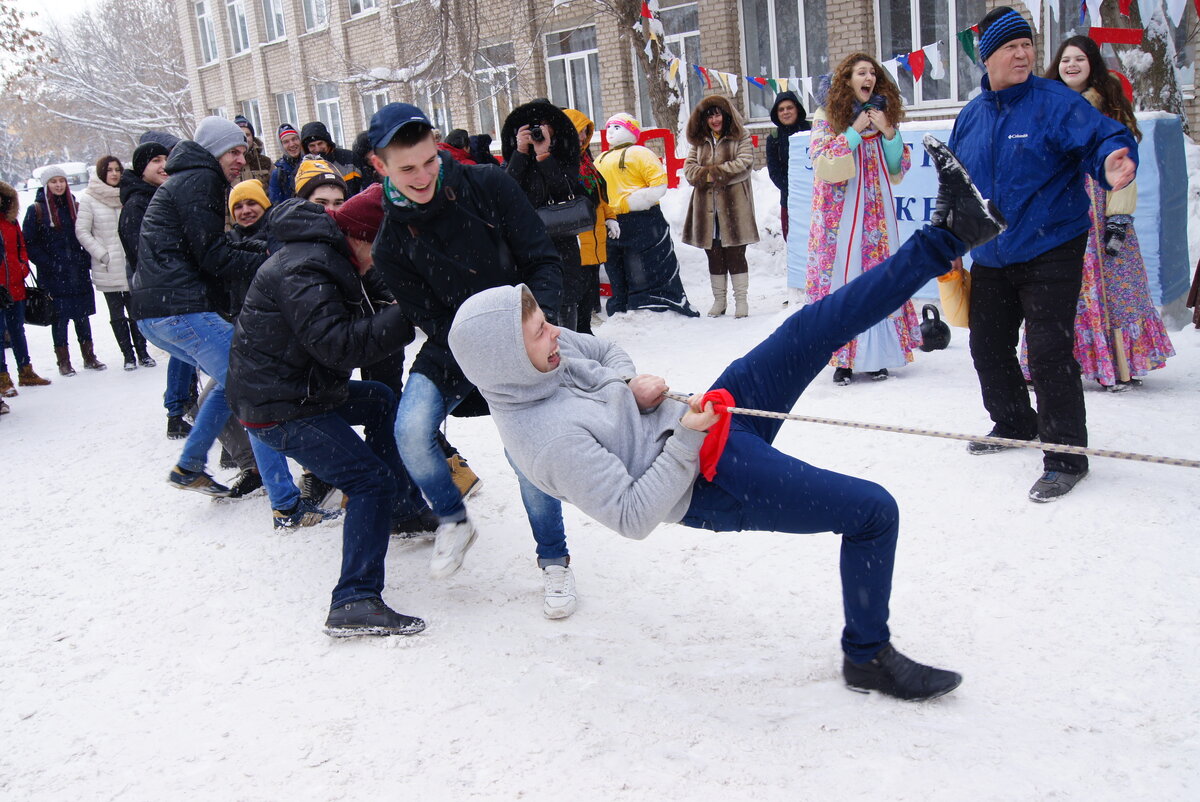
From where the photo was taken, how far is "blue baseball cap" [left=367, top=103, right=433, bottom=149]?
3305mm

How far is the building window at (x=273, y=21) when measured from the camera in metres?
26.2

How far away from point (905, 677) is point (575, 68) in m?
17.2

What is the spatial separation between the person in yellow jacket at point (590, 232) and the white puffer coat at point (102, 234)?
15.2ft

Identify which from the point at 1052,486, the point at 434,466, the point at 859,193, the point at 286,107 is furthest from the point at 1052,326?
the point at 286,107

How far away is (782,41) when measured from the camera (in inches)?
590

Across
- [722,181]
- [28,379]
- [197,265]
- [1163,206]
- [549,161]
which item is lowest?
[28,379]

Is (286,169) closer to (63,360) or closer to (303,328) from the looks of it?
(63,360)

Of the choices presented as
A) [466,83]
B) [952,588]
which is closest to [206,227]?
[952,588]

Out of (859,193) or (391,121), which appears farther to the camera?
(859,193)

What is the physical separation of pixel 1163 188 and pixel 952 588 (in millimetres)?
4282

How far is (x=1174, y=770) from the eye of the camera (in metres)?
2.38

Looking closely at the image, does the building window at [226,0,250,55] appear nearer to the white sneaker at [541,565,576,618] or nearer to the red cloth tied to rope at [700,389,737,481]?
the white sneaker at [541,565,576,618]

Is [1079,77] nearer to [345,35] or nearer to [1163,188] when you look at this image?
[1163,188]

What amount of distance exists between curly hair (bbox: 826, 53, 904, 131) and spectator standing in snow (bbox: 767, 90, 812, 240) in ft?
11.6
